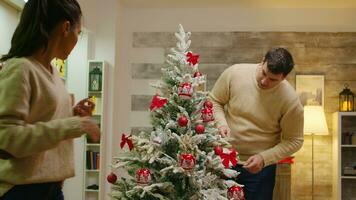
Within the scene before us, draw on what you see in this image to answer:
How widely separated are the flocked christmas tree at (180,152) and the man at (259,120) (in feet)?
0.53

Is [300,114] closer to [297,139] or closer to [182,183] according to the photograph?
[297,139]

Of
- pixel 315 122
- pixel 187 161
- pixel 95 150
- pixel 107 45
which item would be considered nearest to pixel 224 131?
pixel 187 161

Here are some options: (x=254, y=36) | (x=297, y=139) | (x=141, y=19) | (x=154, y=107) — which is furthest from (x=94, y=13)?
(x=297, y=139)

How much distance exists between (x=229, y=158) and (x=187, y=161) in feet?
0.85

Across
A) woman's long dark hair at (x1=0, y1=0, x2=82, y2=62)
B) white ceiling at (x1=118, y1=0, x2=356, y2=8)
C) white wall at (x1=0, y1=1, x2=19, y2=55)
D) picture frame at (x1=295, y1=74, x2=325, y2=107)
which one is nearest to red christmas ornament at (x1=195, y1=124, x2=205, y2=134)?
woman's long dark hair at (x1=0, y1=0, x2=82, y2=62)

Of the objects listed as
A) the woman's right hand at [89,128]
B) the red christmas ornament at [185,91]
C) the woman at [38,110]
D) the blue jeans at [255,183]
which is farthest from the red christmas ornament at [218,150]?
the woman's right hand at [89,128]

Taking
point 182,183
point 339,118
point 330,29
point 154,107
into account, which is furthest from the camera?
point 330,29

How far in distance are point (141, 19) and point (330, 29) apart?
2253 mm

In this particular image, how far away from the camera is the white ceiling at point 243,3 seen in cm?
519

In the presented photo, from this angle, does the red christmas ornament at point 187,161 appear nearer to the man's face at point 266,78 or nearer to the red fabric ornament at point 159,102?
the red fabric ornament at point 159,102

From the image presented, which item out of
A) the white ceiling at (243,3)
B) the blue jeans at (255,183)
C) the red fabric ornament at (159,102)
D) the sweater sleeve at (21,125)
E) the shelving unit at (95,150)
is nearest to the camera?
the sweater sleeve at (21,125)

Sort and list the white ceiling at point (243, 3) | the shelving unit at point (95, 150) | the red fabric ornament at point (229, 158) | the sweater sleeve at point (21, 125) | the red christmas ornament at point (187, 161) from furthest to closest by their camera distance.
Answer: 1. the white ceiling at point (243, 3)
2. the shelving unit at point (95, 150)
3. the red fabric ornament at point (229, 158)
4. the red christmas ornament at point (187, 161)
5. the sweater sleeve at point (21, 125)

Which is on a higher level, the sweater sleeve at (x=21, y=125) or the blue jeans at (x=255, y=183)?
the sweater sleeve at (x=21, y=125)

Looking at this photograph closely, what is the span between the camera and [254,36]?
5418 mm
